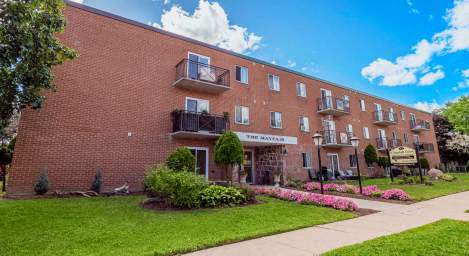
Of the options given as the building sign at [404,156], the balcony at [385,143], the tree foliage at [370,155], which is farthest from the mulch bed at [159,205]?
the balcony at [385,143]

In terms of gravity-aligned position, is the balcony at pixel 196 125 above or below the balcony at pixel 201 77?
below

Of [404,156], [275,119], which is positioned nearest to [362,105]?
[404,156]

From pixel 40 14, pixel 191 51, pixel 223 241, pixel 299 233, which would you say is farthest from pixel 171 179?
pixel 191 51

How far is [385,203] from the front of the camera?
9.66m

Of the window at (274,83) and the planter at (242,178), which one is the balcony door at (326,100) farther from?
the planter at (242,178)

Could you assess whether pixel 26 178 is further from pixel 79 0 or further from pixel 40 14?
pixel 79 0

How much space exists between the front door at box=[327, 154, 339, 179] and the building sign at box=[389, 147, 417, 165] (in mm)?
4394

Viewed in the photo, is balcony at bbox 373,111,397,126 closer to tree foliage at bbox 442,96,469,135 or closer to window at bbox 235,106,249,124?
tree foliage at bbox 442,96,469,135

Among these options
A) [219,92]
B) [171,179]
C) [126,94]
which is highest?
[219,92]

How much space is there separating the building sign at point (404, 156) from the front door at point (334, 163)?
439 centimetres

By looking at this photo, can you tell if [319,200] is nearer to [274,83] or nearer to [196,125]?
[196,125]

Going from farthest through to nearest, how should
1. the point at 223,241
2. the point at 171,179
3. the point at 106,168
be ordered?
the point at 106,168 < the point at 171,179 < the point at 223,241

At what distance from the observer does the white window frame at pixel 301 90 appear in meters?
20.3

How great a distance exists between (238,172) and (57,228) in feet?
36.2
